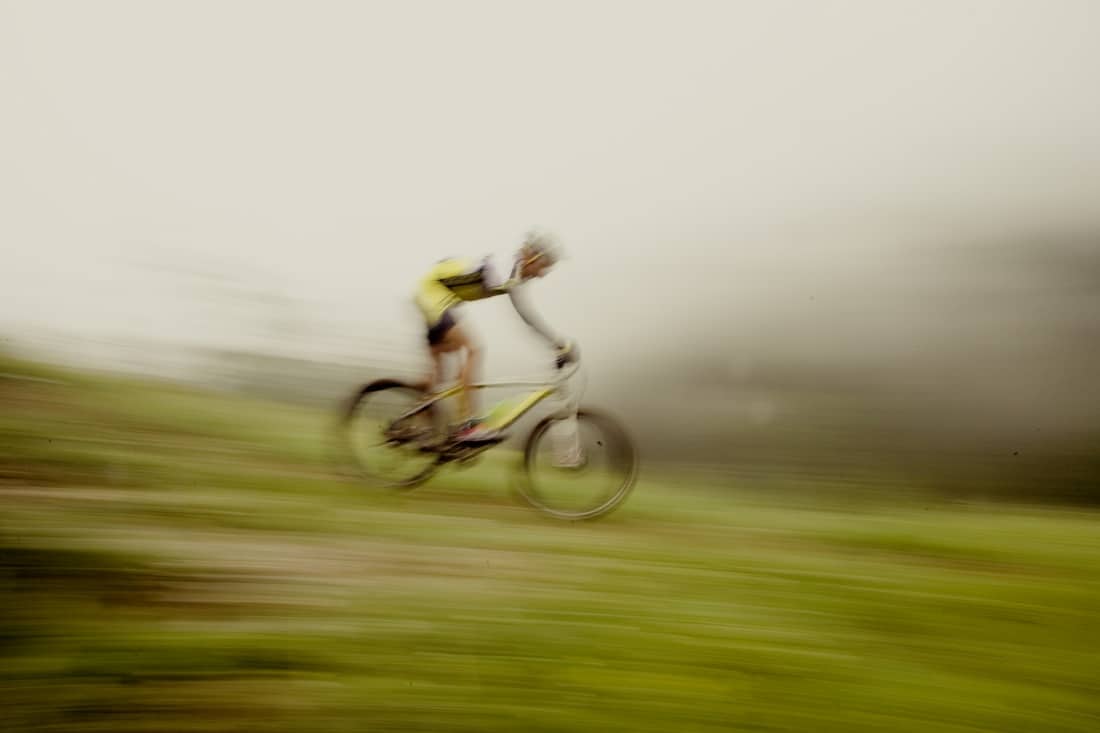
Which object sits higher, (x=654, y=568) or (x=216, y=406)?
(x=216, y=406)

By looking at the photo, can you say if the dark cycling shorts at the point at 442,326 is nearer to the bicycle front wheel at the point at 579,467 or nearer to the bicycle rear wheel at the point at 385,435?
the bicycle rear wheel at the point at 385,435

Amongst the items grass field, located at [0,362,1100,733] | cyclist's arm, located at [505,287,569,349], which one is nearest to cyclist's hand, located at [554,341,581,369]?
cyclist's arm, located at [505,287,569,349]

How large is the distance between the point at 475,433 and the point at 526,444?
0.27 meters

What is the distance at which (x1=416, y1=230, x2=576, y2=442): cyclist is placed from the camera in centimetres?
441

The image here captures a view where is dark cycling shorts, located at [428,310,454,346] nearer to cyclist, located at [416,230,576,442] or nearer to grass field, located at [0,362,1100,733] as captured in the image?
cyclist, located at [416,230,576,442]

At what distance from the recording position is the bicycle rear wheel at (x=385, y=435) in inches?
181

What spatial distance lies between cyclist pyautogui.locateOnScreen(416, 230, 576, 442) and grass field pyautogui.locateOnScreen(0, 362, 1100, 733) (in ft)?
1.47

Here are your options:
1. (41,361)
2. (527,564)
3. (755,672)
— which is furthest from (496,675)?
(41,361)

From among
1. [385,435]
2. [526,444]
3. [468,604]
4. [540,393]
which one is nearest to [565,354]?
[540,393]

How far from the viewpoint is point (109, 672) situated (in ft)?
8.29

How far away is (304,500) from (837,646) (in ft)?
8.86

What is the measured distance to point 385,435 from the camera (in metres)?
4.62

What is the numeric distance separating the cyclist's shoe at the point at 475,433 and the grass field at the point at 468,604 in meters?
0.33

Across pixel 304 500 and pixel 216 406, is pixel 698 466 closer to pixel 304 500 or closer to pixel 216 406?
pixel 304 500
